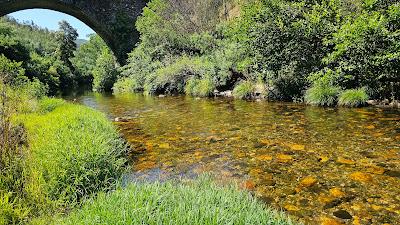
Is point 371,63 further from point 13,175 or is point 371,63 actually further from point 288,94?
point 13,175

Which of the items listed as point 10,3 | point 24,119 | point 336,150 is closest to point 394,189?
point 336,150

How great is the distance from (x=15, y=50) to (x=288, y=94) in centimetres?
2258

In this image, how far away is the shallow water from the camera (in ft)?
11.9

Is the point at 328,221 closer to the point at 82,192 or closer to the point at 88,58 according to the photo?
the point at 82,192

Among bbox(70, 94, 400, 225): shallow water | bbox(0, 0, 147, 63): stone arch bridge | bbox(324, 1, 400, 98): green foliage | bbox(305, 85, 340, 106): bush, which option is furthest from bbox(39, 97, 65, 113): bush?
bbox(0, 0, 147, 63): stone arch bridge

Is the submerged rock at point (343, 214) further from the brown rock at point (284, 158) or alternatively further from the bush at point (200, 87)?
the bush at point (200, 87)

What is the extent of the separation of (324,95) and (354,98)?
0.92 meters

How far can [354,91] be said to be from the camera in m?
9.84

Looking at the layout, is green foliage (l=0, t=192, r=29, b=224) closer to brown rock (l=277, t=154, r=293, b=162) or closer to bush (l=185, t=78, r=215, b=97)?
brown rock (l=277, t=154, r=293, b=162)

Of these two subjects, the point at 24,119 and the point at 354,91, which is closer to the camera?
the point at 24,119

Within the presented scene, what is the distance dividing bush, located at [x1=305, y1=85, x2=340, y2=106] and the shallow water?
0.71 m

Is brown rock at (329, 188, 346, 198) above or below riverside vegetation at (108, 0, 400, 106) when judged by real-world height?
below

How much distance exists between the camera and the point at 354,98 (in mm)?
9539

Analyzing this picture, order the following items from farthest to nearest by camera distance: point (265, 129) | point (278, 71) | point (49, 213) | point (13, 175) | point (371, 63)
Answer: point (278, 71), point (371, 63), point (265, 129), point (13, 175), point (49, 213)
